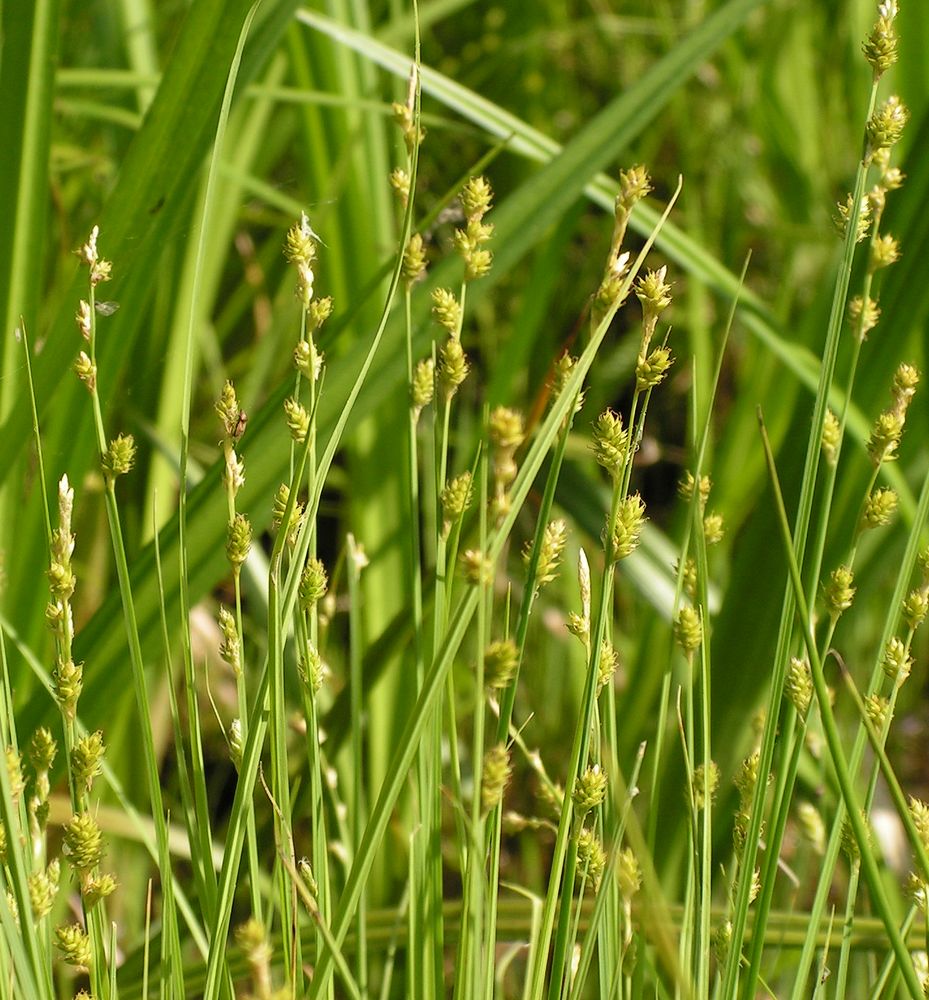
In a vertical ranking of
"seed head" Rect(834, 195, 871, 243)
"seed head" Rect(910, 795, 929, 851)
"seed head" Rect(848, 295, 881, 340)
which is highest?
"seed head" Rect(834, 195, 871, 243)

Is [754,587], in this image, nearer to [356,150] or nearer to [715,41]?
[715,41]

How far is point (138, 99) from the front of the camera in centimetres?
118

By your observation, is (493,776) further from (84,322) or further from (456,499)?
(84,322)

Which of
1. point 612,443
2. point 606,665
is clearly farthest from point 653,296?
point 606,665

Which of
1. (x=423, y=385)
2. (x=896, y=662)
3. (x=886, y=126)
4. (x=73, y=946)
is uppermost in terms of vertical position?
(x=886, y=126)

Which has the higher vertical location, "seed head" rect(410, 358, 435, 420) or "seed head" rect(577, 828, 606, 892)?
"seed head" rect(410, 358, 435, 420)

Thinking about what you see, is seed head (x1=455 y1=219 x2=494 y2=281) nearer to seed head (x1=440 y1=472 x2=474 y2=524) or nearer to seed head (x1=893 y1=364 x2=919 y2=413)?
seed head (x1=440 y1=472 x2=474 y2=524)

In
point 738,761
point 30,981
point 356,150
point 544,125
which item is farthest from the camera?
point 544,125

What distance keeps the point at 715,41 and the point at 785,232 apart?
2.33ft

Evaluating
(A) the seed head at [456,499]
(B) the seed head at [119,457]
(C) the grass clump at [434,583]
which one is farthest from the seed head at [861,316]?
(B) the seed head at [119,457]

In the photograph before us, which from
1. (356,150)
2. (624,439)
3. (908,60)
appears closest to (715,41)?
(908,60)

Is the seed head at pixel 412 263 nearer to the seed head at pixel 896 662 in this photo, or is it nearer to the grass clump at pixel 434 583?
the grass clump at pixel 434 583

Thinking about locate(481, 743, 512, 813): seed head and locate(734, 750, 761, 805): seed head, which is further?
locate(734, 750, 761, 805): seed head

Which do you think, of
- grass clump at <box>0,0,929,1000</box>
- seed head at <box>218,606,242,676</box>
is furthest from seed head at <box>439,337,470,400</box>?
seed head at <box>218,606,242,676</box>
